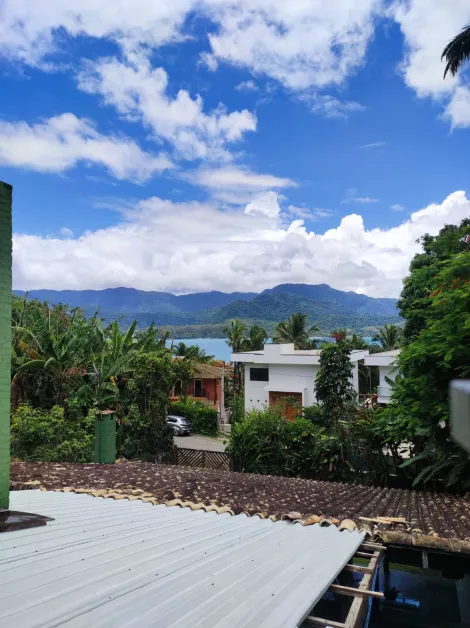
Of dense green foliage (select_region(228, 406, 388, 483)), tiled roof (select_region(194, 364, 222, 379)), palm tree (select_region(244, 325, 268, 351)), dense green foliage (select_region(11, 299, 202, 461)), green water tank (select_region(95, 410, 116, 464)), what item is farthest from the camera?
palm tree (select_region(244, 325, 268, 351))

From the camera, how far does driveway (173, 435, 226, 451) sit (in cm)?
2892

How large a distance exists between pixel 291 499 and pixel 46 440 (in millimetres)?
9531

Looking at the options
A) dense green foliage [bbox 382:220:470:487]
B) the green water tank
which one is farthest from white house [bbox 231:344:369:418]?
dense green foliage [bbox 382:220:470:487]

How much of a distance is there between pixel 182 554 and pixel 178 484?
6384 millimetres

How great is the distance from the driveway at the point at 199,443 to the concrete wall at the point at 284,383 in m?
3.04

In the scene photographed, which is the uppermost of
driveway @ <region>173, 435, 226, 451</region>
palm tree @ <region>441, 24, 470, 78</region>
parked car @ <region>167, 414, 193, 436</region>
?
palm tree @ <region>441, 24, 470, 78</region>

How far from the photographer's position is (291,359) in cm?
2877

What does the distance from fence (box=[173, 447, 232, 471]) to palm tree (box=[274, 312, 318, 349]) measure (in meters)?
29.6

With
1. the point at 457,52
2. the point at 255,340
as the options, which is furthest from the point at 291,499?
the point at 255,340

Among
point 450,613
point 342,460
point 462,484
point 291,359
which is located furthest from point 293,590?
point 291,359

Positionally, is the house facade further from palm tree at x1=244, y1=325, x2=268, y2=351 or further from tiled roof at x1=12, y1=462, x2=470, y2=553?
tiled roof at x1=12, y1=462, x2=470, y2=553

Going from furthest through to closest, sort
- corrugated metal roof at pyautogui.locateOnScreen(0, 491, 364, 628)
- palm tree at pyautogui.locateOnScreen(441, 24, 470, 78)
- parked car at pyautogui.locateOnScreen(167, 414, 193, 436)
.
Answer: parked car at pyautogui.locateOnScreen(167, 414, 193, 436) → palm tree at pyautogui.locateOnScreen(441, 24, 470, 78) → corrugated metal roof at pyautogui.locateOnScreen(0, 491, 364, 628)

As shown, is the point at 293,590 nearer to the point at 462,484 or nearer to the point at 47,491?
the point at 47,491

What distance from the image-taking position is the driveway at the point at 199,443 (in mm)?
28922
